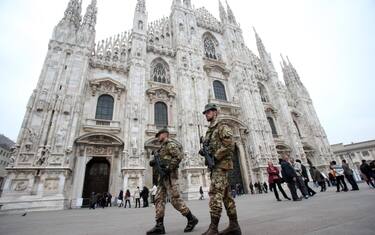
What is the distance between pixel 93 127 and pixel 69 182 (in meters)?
3.95

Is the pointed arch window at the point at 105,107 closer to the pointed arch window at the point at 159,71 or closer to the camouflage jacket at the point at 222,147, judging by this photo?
the pointed arch window at the point at 159,71

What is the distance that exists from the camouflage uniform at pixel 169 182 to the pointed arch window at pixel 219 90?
17.5 metres

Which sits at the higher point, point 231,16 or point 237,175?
point 231,16

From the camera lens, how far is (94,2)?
1856 centimetres

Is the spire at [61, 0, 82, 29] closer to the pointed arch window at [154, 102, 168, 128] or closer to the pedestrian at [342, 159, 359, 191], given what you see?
the pointed arch window at [154, 102, 168, 128]

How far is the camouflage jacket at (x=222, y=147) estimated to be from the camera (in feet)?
8.96

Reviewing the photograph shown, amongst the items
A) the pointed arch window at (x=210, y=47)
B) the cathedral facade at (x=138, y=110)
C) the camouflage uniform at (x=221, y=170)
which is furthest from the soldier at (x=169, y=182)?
the pointed arch window at (x=210, y=47)

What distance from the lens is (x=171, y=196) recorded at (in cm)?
328

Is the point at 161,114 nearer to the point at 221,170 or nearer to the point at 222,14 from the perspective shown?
the point at 221,170

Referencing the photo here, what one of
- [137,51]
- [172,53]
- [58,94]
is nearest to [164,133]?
[58,94]

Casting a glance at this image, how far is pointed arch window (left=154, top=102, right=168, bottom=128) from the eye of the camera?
16.3 m

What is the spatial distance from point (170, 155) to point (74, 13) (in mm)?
19331

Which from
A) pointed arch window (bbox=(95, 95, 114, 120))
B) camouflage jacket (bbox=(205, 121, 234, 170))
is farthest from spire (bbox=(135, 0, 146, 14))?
camouflage jacket (bbox=(205, 121, 234, 170))

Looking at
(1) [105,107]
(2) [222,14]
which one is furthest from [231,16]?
(1) [105,107]
